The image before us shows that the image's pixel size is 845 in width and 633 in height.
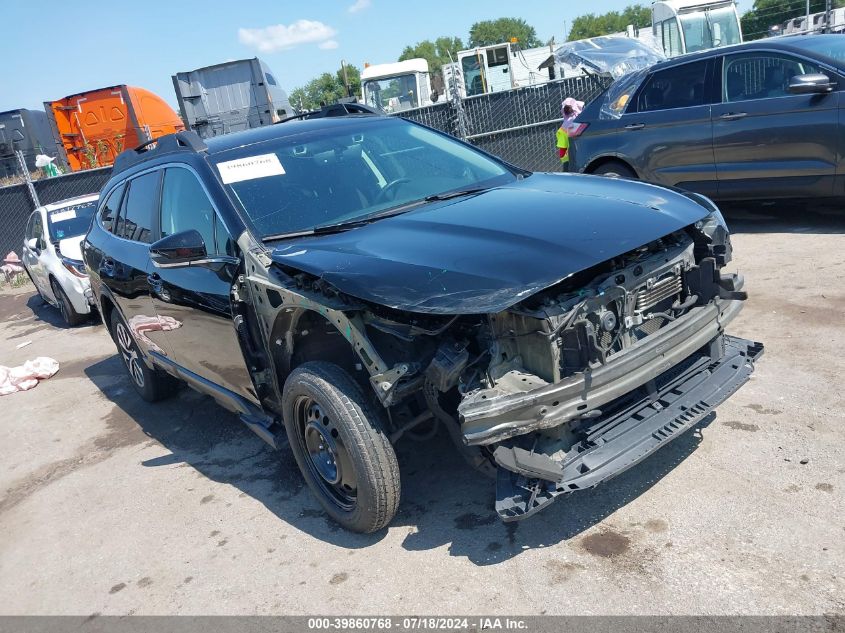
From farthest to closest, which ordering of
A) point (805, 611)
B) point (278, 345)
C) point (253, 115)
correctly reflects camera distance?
point (253, 115) < point (278, 345) < point (805, 611)

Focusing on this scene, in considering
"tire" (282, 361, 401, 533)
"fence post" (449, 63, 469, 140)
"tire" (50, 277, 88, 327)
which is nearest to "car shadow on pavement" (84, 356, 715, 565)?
"tire" (282, 361, 401, 533)

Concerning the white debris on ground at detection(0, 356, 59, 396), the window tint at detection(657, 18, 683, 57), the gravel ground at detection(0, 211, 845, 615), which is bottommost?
the gravel ground at detection(0, 211, 845, 615)

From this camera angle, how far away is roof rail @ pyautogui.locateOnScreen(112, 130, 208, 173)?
4.39m

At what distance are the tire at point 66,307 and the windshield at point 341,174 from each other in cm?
660

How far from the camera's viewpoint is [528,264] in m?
2.84

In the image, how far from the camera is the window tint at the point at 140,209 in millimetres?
4848

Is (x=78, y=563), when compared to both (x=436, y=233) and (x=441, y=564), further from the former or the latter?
(x=436, y=233)

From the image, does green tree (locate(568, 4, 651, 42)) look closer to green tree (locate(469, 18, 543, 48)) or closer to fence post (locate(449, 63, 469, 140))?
green tree (locate(469, 18, 543, 48))

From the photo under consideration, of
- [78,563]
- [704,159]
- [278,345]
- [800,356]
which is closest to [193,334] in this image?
[278,345]

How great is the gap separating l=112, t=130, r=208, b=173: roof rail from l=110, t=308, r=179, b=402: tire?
1.29m

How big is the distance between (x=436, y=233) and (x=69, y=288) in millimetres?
7780

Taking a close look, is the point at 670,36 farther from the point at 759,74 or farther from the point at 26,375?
the point at 26,375

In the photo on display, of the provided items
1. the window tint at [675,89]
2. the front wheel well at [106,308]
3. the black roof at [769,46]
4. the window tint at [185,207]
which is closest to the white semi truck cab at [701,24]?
the window tint at [675,89]

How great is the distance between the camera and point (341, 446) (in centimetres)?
329
